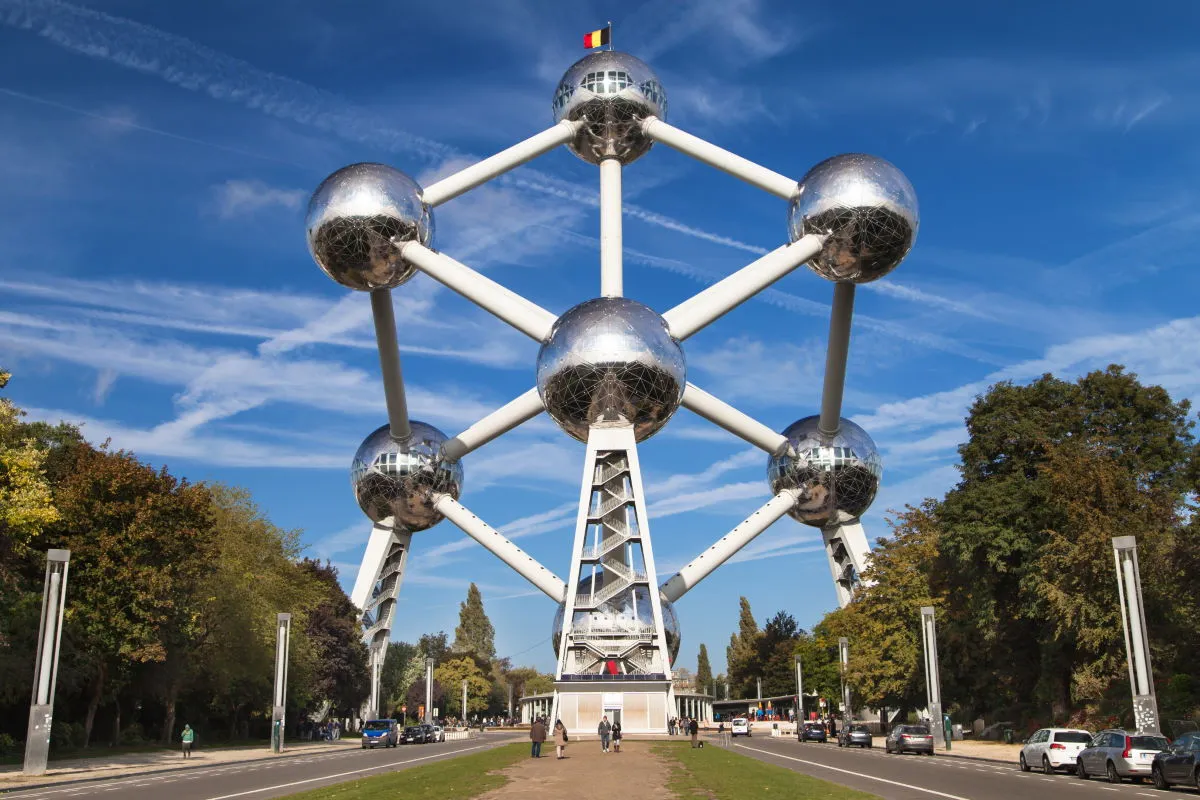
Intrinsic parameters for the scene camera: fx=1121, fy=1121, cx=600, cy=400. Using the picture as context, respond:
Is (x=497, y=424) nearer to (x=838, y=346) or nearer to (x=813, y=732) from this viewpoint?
(x=838, y=346)

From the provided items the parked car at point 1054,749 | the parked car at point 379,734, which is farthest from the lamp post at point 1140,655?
the parked car at point 379,734

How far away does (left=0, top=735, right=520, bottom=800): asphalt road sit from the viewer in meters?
17.5

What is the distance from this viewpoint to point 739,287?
39844mm

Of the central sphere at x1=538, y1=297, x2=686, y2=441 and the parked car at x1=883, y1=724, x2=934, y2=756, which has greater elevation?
the central sphere at x1=538, y1=297, x2=686, y2=441

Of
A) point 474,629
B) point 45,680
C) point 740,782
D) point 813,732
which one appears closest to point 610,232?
point 813,732

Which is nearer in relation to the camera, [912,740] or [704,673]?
[912,740]

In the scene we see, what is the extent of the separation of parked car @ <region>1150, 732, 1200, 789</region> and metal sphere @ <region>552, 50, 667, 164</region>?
3186cm

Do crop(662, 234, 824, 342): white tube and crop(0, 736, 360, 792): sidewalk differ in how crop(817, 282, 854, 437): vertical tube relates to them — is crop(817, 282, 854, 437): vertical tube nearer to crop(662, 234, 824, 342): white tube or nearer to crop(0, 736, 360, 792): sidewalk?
crop(662, 234, 824, 342): white tube

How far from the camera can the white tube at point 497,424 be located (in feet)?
149

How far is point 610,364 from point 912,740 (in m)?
14.4

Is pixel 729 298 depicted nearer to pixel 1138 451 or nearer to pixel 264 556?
pixel 1138 451

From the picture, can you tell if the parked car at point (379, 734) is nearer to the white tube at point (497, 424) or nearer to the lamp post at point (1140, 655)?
the white tube at point (497, 424)

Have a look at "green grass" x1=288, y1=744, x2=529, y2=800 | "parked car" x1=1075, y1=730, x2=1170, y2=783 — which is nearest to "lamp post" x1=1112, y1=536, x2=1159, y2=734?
"parked car" x1=1075, y1=730, x2=1170, y2=783

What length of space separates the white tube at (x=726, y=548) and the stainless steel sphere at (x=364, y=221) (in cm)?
1646
